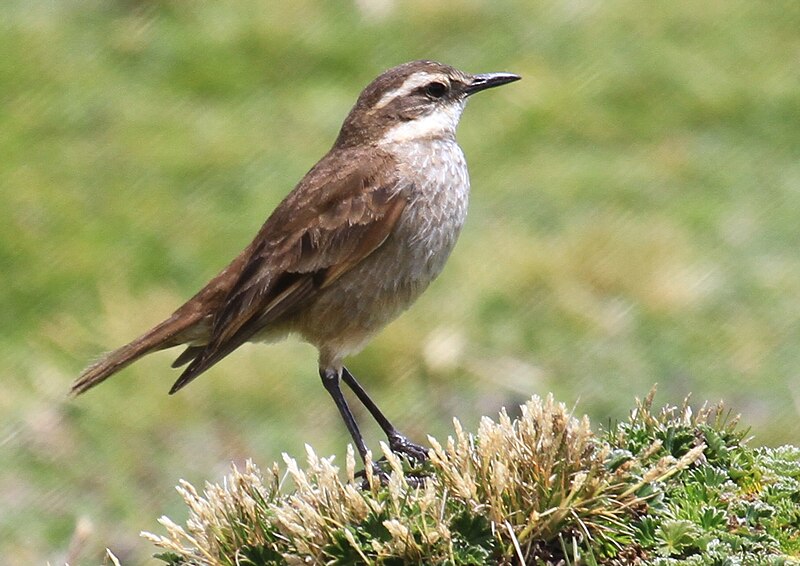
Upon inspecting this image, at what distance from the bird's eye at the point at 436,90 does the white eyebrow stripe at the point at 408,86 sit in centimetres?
3

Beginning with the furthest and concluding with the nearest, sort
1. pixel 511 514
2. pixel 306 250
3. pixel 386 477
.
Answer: pixel 306 250 → pixel 386 477 → pixel 511 514

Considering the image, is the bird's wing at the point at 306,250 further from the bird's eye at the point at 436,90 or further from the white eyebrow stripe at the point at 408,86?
the bird's eye at the point at 436,90

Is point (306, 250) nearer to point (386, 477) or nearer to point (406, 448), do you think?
point (406, 448)

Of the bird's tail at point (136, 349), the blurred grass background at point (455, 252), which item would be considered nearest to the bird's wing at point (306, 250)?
the bird's tail at point (136, 349)

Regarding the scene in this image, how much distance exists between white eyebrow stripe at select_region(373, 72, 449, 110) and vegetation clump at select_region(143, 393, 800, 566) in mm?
2354

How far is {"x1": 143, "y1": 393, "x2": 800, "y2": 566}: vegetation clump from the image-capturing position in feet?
15.8

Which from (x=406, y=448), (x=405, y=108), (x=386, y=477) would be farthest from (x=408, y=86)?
(x=386, y=477)

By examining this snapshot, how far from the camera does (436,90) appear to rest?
720 centimetres

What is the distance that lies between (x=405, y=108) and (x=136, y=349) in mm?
1613

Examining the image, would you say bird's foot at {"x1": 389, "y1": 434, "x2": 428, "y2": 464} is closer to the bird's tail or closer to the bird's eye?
the bird's tail

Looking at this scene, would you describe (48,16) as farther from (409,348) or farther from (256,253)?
(256,253)

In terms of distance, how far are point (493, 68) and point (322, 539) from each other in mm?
6855

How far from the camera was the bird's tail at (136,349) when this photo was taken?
6770 millimetres

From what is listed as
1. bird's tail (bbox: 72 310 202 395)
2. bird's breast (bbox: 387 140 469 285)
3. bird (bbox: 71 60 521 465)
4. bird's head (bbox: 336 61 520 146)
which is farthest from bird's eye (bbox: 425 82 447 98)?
bird's tail (bbox: 72 310 202 395)
